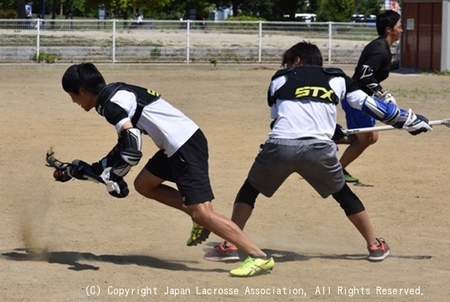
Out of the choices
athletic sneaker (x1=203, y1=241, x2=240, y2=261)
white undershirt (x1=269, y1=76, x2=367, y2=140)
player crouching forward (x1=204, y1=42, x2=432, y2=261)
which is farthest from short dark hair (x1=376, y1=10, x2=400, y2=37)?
Answer: athletic sneaker (x1=203, y1=241, x2=240, y2=261)

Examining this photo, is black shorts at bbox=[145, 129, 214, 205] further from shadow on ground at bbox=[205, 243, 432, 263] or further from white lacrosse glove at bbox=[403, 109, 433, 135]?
white lacrosse glove at bbox=[403, 109, 433, 135]

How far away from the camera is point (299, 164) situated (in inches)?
235

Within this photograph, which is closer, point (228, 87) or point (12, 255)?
point (12, 255)

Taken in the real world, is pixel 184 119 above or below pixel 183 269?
above

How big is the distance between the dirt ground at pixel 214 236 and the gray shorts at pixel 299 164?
2.16 feet

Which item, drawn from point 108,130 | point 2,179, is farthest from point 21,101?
point 2,179

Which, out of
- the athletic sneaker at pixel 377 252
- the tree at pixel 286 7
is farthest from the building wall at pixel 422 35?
the tree at pixel 286 7

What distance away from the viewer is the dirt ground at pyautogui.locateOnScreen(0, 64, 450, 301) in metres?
5.73

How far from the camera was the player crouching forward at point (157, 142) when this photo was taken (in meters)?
5.66

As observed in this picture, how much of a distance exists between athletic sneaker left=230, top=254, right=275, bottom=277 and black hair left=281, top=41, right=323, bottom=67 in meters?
1.44

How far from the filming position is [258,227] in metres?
7.78

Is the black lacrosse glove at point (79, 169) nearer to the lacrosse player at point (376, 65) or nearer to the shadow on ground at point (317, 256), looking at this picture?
the shadow on ground at point (317, 256)

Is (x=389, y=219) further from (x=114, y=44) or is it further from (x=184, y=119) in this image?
(x=114, y=44)

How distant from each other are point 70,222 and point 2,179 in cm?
218
